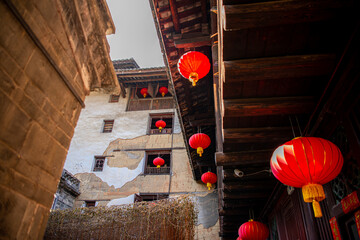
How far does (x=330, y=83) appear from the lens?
117 inches

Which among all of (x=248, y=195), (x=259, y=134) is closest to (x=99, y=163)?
(x=248, y=195)

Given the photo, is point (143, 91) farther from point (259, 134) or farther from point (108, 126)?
point (259, 134)

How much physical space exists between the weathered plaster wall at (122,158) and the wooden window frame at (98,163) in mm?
242

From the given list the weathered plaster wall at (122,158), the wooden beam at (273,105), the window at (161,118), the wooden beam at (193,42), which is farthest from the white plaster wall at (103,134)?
the wooden beam at (273,105)

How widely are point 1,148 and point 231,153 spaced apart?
3965mm

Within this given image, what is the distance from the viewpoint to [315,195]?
275 centimetres

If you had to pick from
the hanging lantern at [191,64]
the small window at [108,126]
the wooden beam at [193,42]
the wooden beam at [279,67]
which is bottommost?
the wooden beam at [279,67]

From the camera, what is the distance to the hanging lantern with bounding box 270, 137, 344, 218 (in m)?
2.78

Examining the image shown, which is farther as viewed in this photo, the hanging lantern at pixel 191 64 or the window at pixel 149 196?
the window at pixel 149 196

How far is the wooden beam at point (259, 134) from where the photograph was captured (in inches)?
164

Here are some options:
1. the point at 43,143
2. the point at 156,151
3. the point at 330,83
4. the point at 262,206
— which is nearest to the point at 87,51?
the point at 43,143

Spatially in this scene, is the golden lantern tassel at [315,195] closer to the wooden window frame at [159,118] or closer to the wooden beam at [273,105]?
the wooden beam at [273,105]

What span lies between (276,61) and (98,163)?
15526 mm

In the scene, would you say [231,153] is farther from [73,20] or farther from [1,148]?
[1,148]
